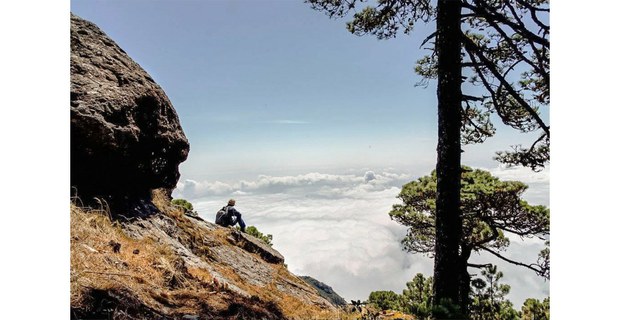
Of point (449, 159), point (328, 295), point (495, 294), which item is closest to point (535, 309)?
point (495, 294)

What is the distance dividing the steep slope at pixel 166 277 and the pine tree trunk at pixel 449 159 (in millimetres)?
1678

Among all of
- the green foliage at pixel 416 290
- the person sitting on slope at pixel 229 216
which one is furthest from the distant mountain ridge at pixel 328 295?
the person sitting on slope at pixel 229 216

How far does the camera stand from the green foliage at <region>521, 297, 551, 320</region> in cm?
864

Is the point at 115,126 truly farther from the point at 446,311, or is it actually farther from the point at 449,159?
the point at 446,311

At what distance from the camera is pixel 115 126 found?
5438 millimetres

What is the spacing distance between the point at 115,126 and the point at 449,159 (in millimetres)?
4505

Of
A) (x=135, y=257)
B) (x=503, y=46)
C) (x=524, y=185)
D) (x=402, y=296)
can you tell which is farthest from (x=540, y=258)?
(x=135, y=257)

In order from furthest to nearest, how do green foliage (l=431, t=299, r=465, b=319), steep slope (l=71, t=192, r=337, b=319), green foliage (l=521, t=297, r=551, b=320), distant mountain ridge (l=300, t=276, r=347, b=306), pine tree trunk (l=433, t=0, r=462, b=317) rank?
green foliage (l=521, t=297, r=551, b=320) → distant mountain ridge (l=300, t=276, r=347, b=306) → pine tree trunk (l=433, t=0, r=462, b=317) → steep slope (l=71, t=192, r=337, b=319) → green foliage (l=431, t=299, r=465, b=319)

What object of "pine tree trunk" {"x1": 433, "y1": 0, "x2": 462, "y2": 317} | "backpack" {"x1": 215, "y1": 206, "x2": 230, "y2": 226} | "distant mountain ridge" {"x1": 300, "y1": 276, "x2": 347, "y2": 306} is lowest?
"distant mountain ridge" {"x1": 300, "y1": 276, "x2": 347, "y2": 306}

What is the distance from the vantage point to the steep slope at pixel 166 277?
3455 mm

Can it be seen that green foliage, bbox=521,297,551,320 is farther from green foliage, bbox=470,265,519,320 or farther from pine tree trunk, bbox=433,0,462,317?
pine tree trunk, bbox=433,0,462,317

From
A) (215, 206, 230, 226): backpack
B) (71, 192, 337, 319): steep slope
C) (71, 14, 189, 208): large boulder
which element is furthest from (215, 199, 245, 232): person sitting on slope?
(71, 14, 189, 208): large boulder

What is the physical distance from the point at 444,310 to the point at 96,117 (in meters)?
4.60

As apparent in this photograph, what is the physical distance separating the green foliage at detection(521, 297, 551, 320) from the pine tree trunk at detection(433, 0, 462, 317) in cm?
453
